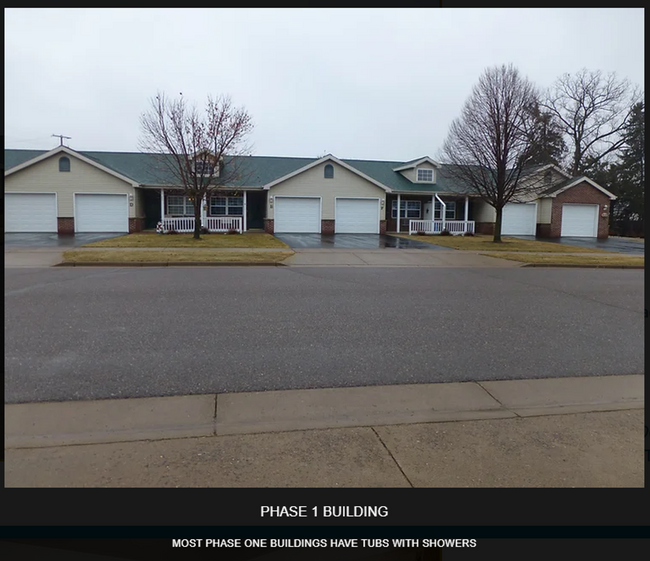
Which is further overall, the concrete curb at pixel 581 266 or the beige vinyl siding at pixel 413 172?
the beige vinyl siding at pixel 413 172

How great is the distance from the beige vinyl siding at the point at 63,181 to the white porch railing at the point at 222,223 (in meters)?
5.37

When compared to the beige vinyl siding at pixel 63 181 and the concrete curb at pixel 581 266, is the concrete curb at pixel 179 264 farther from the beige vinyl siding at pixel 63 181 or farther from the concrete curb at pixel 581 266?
the beige vinyl siding at pixel 63 181

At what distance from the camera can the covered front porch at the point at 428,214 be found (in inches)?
1104

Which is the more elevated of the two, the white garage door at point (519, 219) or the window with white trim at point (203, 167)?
the window with white trim at point (203, 167)

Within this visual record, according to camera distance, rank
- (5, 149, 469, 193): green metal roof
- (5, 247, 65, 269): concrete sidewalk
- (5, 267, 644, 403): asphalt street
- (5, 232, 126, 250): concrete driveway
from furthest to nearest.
A: (5, 149, 469, 193): green metal roof < (5, 232, 126, 250): concrete driveway < (5, 247, 65, 269): concrete sidewalk < (5, 267, 644, 403): asphalt street

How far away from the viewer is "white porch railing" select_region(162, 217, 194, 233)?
24688mm

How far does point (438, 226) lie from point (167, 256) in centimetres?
1886

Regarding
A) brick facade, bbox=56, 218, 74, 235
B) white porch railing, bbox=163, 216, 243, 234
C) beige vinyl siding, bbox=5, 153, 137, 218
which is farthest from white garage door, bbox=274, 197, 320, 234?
brick facade, bbox=56, 218, 74, 235

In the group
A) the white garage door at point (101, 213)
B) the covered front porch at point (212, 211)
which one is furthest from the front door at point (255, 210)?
the white garage door at point (101, 213)

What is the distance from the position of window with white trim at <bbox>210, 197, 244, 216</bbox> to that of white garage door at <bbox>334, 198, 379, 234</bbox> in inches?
236

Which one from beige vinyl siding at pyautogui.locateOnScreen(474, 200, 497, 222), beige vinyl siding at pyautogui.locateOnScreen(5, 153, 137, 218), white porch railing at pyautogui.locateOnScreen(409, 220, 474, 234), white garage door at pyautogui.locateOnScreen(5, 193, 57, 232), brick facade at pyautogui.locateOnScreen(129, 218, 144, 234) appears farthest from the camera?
beige vinyl siding at pyautogui.locateOnScreen(474, 200, 497, 222)

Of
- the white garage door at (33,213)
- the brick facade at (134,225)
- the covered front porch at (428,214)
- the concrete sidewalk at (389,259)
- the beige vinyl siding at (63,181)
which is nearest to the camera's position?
the concrete sidewalk at (389,259)

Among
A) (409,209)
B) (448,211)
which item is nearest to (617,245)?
(448,211)

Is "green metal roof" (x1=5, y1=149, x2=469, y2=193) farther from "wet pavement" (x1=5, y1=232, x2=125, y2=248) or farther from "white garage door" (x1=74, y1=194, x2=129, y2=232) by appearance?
"wet pavement" (x1=5, y1=232, x2=125, y2=248)
